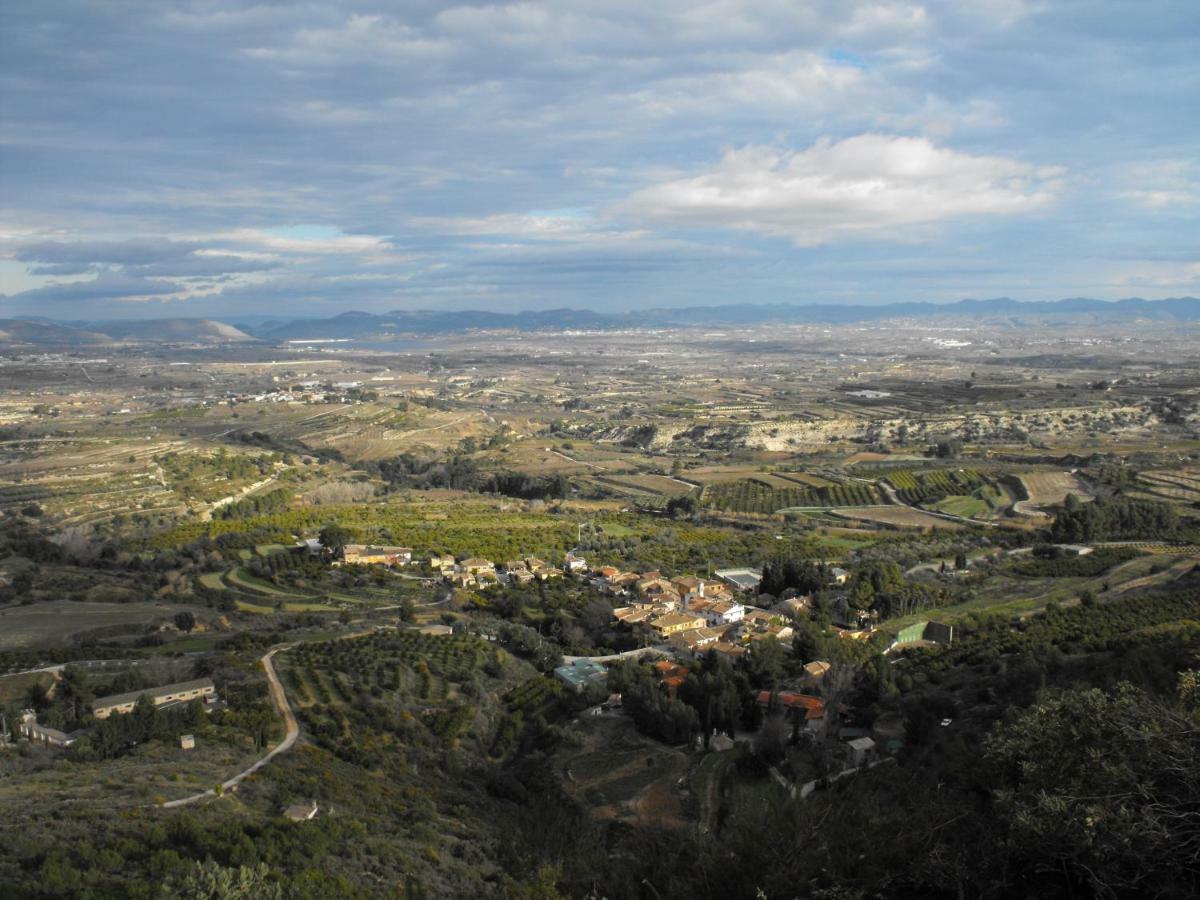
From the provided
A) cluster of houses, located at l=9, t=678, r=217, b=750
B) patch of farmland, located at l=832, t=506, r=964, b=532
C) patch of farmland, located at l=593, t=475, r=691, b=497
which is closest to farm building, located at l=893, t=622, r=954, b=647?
cluster of houses, located at l=9, t=678, r=217, b=750

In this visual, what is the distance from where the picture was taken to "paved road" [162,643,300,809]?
13922 mm

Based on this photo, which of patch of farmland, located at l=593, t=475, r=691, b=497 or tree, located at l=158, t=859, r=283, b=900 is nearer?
tree, located at l=158, t=859, r=283, b=900

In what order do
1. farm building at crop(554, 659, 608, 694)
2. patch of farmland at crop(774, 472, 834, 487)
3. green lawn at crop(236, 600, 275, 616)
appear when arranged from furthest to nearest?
patch of farmland at crop(774, 472, 834, 487), green lawn at crop(236, 600, 275, 616), farm building at crop(554, 659, 608, 694)

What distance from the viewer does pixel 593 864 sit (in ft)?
42.0

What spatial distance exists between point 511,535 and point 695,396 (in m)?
74.9

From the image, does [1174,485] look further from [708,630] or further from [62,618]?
[62,618]

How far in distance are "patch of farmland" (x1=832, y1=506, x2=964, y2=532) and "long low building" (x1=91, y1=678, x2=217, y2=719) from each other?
37.0 m

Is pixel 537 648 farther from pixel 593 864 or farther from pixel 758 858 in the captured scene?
pixel 758 858

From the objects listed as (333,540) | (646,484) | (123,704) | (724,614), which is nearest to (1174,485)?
(646,484)

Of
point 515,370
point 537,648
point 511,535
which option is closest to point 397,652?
point 537,648

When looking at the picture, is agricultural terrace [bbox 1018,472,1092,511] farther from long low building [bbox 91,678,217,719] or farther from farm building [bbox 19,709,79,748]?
farm building [bbox 19,709,79,748]

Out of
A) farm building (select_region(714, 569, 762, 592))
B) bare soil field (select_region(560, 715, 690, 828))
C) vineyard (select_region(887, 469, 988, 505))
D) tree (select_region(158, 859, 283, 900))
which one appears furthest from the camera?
vineyard (select_region(887, 469, 988, 505))

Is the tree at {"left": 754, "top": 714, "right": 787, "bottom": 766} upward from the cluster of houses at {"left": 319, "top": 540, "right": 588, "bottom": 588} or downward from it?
upward

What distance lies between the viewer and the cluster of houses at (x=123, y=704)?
17.7 m
